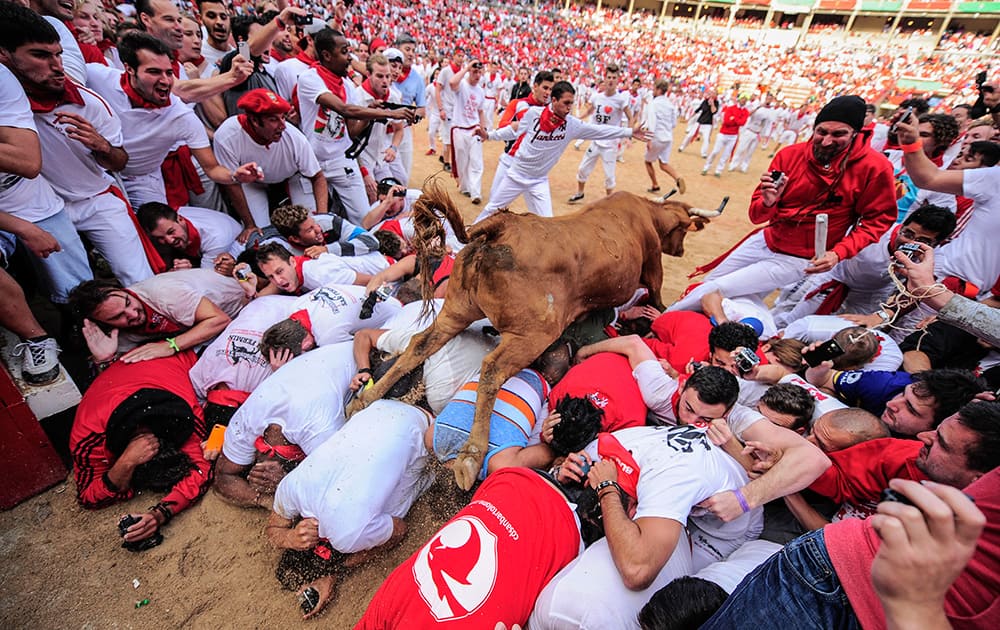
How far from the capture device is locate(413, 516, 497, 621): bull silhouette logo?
4.71 feet

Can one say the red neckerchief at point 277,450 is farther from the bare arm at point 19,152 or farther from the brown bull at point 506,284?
the bare arm at point 19,152

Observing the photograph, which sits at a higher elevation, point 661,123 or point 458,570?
point 458,570

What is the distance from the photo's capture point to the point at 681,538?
196 centimetres

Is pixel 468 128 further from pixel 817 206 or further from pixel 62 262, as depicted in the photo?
pixel 62 262

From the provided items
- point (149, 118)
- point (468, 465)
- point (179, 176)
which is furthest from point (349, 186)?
point (468, 465)

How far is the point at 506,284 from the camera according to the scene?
2451 millimetres

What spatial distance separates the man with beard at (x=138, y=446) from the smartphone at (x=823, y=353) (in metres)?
3.92

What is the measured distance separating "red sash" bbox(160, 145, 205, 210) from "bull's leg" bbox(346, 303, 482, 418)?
3190 millimetres

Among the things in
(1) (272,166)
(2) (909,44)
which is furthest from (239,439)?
(2) (909,44)

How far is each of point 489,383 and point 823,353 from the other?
2.14 m

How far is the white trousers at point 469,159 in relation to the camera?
759 cm

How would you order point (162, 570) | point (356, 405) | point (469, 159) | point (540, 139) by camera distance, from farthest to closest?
point (469, 159), point (540, 139), point (356, 405), point (162, 570)

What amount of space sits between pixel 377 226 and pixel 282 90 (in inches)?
70.0

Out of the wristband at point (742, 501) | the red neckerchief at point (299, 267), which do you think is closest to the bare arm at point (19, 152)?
the red neckerchief at point (299, 267)
